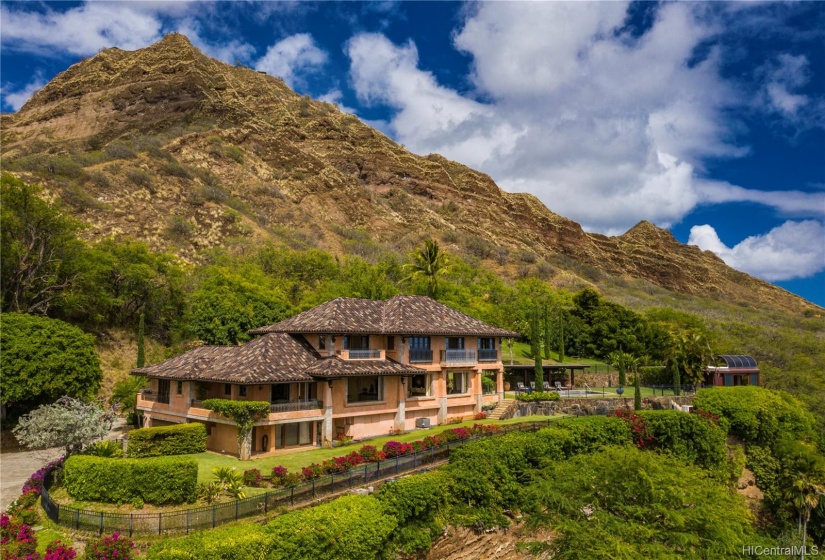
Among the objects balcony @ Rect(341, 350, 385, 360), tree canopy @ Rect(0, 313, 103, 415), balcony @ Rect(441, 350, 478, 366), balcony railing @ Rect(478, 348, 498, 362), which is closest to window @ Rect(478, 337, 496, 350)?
balcony railing @ Rect(478, 348, 498, 362)

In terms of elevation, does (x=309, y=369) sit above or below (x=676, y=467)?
above

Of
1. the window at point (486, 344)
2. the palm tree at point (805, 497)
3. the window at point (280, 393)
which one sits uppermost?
the window at point (486, 344)

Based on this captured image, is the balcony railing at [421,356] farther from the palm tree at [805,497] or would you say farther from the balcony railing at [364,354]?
the palm tree at [805,497]

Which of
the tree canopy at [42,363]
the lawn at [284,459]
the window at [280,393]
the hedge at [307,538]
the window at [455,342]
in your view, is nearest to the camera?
the hedge at [307,538]

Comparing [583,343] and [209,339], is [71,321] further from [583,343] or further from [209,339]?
[583,343]

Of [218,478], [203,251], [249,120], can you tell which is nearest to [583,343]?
[203,251]

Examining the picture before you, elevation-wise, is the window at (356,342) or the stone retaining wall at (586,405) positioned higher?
the window at (356,342)

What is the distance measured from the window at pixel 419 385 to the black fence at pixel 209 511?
13953mm

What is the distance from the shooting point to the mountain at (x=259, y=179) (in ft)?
292

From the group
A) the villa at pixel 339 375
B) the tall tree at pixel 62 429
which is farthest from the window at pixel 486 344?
the tall tree at pixel 62 429

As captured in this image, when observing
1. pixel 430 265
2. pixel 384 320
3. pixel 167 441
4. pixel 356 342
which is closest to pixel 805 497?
pixel 384 320

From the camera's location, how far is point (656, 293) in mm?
152625

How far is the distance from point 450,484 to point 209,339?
105 feet

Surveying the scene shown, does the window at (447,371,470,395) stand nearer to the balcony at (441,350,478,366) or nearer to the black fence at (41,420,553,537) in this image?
the balcony at (441,350,478,366)
